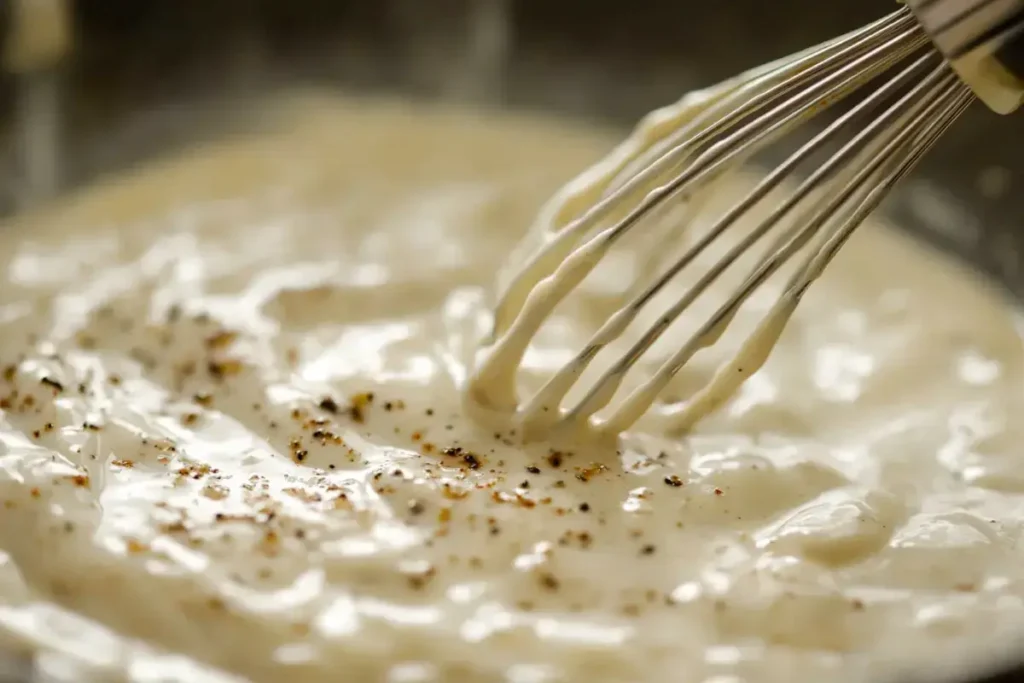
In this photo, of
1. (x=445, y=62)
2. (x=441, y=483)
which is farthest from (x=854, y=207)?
(x=445, y=62)

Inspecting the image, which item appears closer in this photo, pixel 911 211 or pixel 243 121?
pixel 911 211

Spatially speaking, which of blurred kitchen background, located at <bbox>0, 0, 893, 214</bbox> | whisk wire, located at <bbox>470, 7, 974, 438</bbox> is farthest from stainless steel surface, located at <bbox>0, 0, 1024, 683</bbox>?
whisk wire, located at <bbox>470, 7, 974, 438</bbox>

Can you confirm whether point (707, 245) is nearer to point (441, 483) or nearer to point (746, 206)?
point (746, 206)

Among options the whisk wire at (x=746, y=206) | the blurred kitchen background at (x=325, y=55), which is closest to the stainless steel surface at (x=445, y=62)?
the blurred kitchen background at (x=325, y=55)

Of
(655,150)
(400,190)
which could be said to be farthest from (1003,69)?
(400,190)

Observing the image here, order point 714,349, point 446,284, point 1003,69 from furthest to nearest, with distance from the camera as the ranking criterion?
point 446,284 → point 714,349 → point 1003,69

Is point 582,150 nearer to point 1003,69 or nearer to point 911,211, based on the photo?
point 911,211
